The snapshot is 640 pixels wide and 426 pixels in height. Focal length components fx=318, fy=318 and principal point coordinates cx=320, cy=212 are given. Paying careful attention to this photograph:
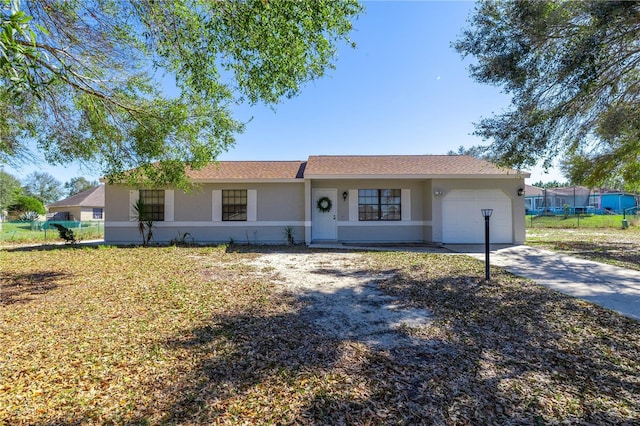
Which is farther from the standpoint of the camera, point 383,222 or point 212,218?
point 383,222

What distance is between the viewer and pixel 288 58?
195 inches

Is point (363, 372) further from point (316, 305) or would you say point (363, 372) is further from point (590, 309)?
point (590, 309)

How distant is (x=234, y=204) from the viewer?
13055 mm

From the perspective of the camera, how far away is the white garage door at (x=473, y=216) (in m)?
12.3

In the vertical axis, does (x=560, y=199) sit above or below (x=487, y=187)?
above

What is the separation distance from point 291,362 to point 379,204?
34.7ft

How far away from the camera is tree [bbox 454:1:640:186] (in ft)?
19.2

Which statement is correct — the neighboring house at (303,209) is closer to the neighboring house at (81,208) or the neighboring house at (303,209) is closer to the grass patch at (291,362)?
the grass patch at (291,362)

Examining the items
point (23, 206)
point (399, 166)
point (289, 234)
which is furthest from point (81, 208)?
point (399, 166)

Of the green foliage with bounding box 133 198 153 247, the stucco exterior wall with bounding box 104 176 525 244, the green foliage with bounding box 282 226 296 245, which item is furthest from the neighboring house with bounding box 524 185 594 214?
the green foliage with bounding box 133 198 153 247

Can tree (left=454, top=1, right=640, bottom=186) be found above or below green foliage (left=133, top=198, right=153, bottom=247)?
above

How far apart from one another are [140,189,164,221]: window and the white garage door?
1132 cm

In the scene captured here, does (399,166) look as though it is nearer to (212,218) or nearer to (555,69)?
(555,69)

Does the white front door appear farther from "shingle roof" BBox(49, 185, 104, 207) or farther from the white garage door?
"shingle roof" BBox(49, 185, 104, 207)
